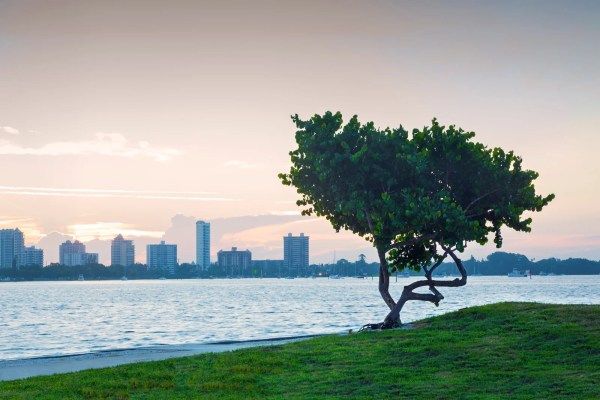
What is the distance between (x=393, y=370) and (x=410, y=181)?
45.4 feet

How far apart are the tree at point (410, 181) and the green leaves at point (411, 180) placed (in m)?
0.04

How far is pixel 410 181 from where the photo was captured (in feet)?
111

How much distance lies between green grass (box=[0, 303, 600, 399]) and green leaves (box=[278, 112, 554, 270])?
5.19m

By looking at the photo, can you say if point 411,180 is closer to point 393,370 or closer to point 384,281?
point 384,281

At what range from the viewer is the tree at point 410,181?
32.4 meters

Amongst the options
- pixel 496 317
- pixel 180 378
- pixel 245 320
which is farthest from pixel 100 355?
pixel 245 320

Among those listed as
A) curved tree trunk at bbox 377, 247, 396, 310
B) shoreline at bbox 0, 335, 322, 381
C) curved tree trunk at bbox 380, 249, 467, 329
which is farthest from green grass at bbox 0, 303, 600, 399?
curved tree trunk at bbox 377, 247, 396, 310

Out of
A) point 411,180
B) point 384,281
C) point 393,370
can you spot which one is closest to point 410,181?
point 411,180

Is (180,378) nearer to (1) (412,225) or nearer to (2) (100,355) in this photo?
(2) (100,355)

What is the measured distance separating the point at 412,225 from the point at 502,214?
188 inches

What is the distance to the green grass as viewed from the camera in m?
18.7

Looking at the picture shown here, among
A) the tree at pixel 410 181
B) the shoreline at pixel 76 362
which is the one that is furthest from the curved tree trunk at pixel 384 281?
the shoreline at pixel 76 362

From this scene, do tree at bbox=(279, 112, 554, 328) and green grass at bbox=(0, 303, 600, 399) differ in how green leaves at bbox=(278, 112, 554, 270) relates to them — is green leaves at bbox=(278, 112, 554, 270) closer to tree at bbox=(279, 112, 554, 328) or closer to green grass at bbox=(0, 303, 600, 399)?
tree at bbox=(279, 112, 554, 328)

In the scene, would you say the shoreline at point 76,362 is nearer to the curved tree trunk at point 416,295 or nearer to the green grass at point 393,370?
the green grass at point 393,370
